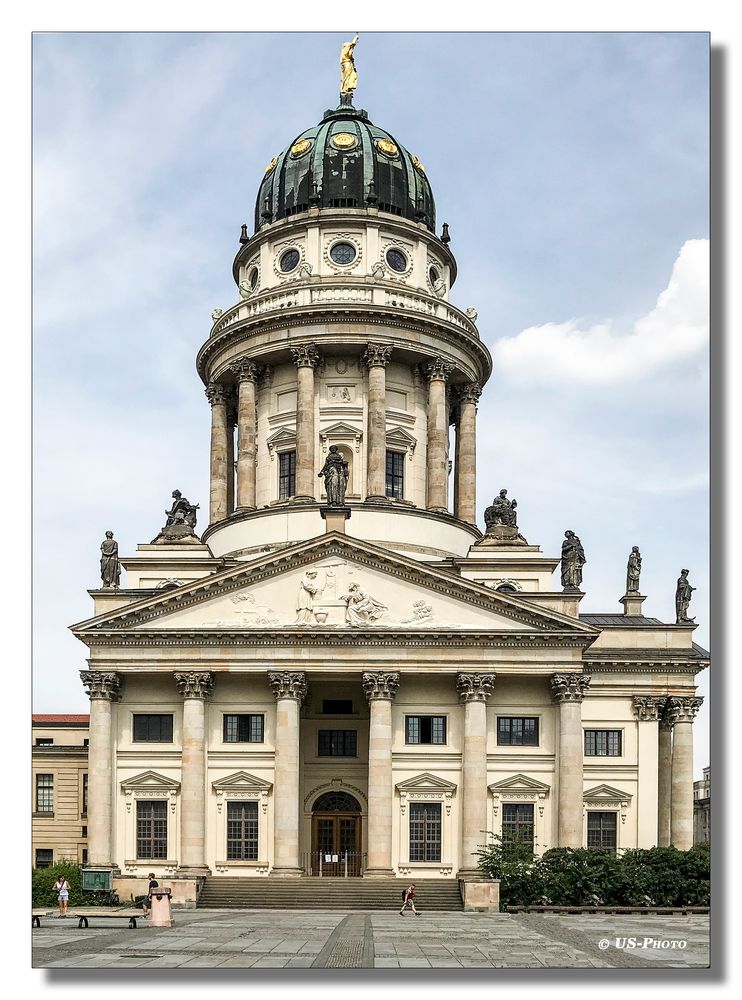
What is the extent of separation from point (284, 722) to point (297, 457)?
17.2m

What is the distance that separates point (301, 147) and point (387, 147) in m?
4.88

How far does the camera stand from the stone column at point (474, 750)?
60000 millimetres

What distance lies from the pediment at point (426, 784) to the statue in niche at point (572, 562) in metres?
11.1

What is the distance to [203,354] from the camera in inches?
3108

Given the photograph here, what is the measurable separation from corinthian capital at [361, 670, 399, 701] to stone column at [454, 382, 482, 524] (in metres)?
17.5

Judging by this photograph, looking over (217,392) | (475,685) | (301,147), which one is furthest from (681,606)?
(301,147)

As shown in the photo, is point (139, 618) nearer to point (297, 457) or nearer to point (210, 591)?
point (210, 591)

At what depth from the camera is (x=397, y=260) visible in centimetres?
7775

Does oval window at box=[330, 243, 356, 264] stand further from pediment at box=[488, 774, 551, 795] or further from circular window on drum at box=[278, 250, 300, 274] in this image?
pediment at box=[488, 774, 551, 795]

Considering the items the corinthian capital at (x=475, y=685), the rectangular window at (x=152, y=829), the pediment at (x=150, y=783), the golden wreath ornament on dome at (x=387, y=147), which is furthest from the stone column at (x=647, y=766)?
the golden wreath ornament on dome at (x=387, y=147)

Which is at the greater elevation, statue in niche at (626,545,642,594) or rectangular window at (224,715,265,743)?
statue in niche at (626,545,642,594)

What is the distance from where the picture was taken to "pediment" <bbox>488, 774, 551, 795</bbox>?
2426 inches

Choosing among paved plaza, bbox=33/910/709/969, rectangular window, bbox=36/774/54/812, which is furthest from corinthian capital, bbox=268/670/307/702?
rectangular window, bbox=36/774/54/812
